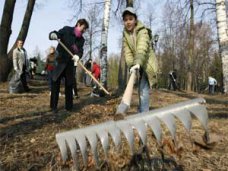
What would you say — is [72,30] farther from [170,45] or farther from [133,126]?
[170,45]

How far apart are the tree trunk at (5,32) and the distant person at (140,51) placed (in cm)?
1253

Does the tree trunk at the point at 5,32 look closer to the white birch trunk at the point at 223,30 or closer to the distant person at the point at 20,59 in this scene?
the distant person at the point at 20,59

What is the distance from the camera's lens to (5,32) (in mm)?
17484

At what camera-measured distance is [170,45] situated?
5672 centimetres

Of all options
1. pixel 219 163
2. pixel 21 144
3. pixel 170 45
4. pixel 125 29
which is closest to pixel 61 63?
pixel 21 144

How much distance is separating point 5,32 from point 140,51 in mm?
13500

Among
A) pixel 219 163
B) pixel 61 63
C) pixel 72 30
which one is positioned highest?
pixel 72 30

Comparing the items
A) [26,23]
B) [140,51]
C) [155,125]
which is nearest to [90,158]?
[140,51]

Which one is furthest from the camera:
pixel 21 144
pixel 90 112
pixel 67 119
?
pixel 90 112

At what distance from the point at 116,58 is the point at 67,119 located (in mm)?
79225

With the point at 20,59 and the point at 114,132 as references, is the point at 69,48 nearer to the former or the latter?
the point at 20,59

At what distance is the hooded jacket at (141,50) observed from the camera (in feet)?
16.0

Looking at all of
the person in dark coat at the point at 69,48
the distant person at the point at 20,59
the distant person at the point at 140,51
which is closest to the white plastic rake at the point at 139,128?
the distant person at the point at 140,51

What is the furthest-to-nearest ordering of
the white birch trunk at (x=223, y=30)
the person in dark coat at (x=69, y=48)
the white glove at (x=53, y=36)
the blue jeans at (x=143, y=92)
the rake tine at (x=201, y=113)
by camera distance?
the white birch trunk at (x=223, y=30) → the person in dark coat at (x=69, y=48) → the white glove at (x=53, y=36) → the blue jeans at (x=143, y=92) → the rake tine at (x=201, y=113)
